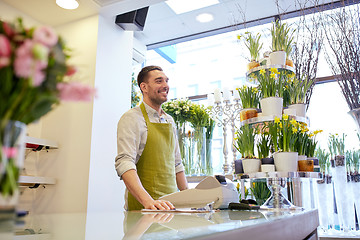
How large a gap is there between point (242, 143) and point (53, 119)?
2120 millimetres

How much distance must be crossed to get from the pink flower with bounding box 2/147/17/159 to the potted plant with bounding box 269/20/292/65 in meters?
1.99

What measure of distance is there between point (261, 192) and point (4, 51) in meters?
2.32

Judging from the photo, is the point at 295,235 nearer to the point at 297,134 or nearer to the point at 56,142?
the point at 297,134

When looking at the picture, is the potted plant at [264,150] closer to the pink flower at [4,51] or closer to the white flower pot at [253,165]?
the white flower pot at [253,165]

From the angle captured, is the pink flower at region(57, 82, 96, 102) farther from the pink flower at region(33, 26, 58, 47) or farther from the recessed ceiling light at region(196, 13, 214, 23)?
the recessed ceiling light at region(196, 13, 214, 23)

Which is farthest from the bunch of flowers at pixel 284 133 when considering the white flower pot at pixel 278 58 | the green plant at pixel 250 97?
the white flower pot at pixel 278 58

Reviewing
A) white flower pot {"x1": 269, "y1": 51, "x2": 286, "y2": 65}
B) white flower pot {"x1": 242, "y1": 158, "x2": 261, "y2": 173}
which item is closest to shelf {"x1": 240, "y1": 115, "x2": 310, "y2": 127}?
white flower pot {"x1": 242, "y1": 158, "x2": 261, "y2": 173}

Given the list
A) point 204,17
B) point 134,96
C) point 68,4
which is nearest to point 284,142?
point 68,4

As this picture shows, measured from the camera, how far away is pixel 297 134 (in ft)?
6.05

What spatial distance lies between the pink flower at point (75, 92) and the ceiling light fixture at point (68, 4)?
3.09 metres

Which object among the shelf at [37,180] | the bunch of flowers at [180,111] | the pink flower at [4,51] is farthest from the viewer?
the bunch of flowers at [180,111]

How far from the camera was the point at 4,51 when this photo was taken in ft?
0.89

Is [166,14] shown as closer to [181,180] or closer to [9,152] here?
[181,180]

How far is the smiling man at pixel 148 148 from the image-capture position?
192 centimetres
